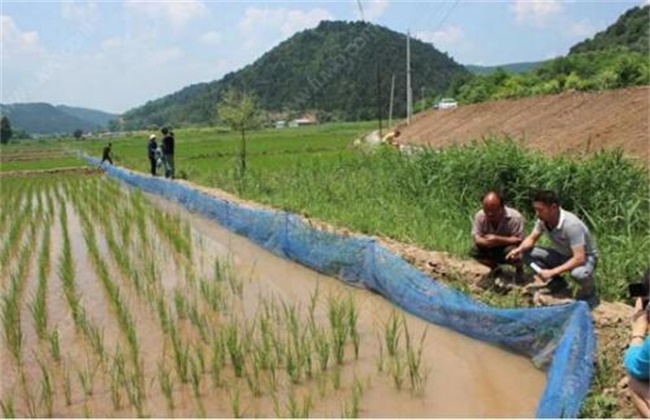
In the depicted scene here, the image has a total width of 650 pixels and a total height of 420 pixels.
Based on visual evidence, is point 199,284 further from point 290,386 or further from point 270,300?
point 290,386

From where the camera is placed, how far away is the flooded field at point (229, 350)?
387cm

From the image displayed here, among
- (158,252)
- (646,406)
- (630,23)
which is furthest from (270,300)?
(630,23)

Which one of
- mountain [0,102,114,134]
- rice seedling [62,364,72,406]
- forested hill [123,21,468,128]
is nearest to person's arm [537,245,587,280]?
rice seedling [62,364,72,406]

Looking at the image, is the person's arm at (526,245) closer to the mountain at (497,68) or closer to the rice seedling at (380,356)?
the rice seedling at (380,356)

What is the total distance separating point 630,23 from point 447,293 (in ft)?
184

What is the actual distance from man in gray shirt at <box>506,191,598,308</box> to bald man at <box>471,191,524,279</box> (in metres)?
0.26

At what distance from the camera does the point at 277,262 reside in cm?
767

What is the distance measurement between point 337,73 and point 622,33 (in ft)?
131

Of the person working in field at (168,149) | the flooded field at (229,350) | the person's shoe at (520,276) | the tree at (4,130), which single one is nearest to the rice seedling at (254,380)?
the flooded field at (229,350)

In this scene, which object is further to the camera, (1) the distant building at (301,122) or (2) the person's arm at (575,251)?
(1) the distant building at (301,122)

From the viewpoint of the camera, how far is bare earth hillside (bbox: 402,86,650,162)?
40.5 feet

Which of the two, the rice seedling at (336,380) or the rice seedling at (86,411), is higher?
the rice seedling at (336,380)

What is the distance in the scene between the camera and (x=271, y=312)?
219 inches

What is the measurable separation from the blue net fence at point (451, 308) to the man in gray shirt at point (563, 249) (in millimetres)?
572
